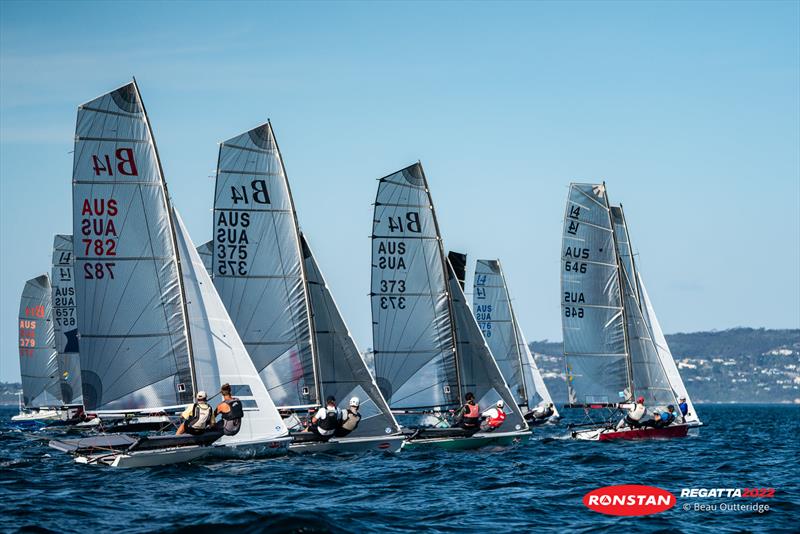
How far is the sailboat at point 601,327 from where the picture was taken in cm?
4262

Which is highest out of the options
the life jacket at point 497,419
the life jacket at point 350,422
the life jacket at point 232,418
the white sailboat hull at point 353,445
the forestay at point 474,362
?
A: the forestay at point 474,362

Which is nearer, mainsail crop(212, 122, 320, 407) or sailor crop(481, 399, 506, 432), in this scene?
mainsail crop(212, 122, 320, 407)

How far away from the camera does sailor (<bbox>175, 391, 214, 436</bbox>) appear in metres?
25.3

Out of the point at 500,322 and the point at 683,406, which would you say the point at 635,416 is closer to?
the point at 683,406

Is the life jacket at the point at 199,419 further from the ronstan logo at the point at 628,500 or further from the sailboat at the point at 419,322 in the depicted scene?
the sailboat at the point at 419,322

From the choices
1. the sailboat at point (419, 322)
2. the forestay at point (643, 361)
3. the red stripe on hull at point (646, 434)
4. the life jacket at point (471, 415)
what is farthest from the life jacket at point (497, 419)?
the forestay at point (643, 361)

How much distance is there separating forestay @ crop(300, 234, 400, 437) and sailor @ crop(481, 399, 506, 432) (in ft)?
10.5

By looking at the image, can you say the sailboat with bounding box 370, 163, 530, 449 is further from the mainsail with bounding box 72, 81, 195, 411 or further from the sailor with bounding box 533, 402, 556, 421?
the sailor with bounding box 533, 402, 556, 421

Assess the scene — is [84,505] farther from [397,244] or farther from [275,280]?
[397,244]

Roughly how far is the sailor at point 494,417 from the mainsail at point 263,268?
496cm

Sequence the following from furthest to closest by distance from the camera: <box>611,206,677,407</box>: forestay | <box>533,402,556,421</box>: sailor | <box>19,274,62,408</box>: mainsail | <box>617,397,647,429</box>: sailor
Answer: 1. <box>19,274,62,408</box>: mainsail
2. <box>533,402,556,421</box>: sailor
3. <box>611,206,677,407</box>: forestay
4. <box>617,397,647,429</box>: sailor

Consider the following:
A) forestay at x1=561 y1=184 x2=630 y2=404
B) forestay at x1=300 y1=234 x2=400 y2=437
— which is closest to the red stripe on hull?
forestay at x1=561 y1=184 x2=630 y2=404

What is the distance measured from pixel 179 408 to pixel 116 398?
1408 mm

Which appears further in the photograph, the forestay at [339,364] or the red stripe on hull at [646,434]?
the red stripe on hull at [646,434]
